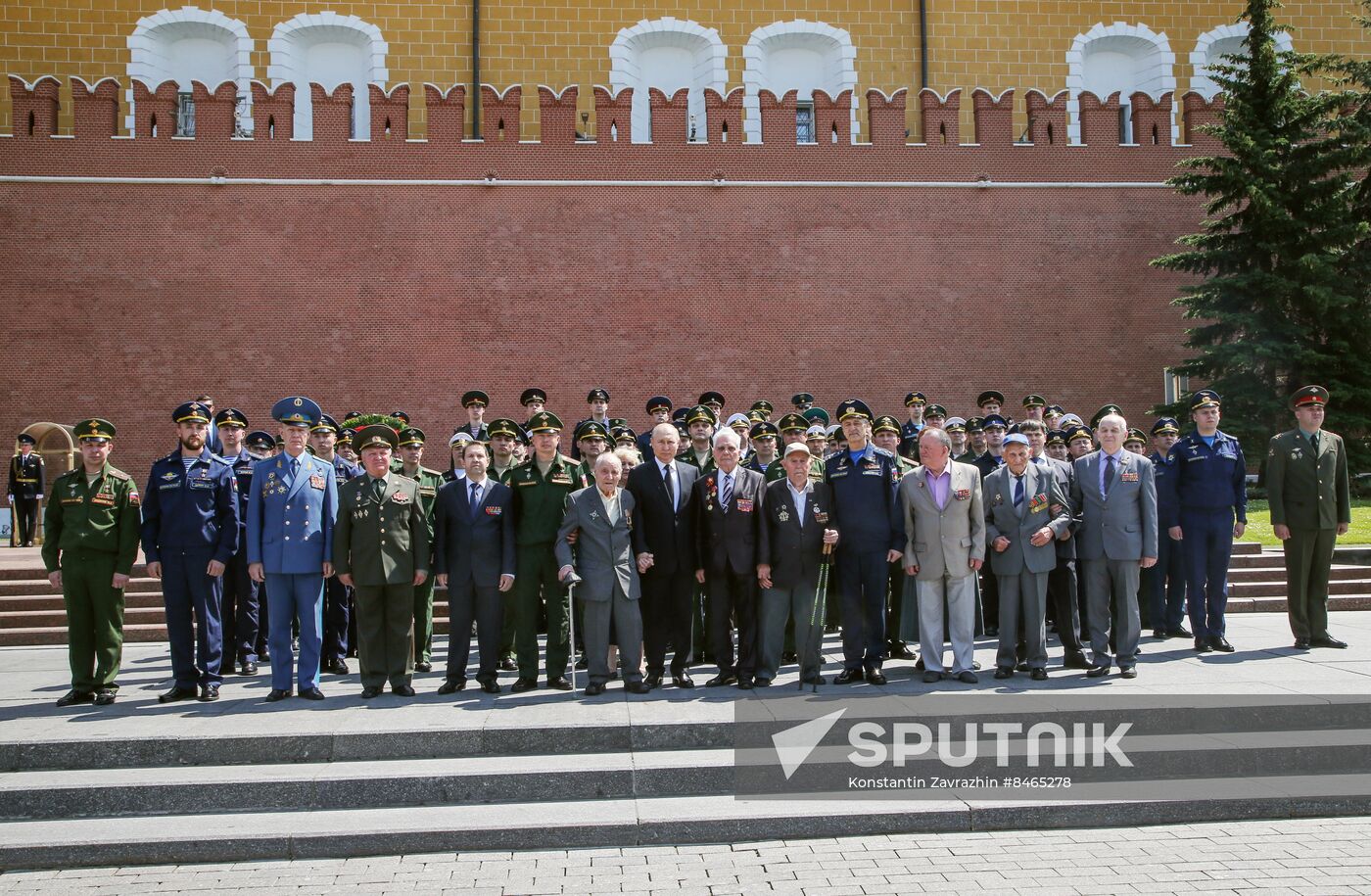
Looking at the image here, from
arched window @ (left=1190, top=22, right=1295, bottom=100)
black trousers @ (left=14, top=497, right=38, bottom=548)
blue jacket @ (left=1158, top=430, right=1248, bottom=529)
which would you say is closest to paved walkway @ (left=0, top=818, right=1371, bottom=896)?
blue jacket @ (left=1158, top=430, right=1248, bottom=529)

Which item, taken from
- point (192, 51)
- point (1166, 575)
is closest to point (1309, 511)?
point (1166, 575)

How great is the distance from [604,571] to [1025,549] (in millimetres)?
2873

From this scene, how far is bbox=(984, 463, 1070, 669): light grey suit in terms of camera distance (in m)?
7.23

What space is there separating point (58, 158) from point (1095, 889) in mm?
19134

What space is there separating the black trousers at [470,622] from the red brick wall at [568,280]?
1089 centimetres

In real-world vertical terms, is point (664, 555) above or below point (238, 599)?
above

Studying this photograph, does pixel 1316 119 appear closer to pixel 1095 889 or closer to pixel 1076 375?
pixel 1076 375

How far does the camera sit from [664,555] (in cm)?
712

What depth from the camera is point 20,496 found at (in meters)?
15.5

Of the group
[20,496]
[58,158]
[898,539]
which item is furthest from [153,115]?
[898,539]

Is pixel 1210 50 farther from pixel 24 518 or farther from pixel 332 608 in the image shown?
pixel 24 518

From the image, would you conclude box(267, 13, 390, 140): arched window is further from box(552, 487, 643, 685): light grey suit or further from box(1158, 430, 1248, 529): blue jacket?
box(1158, 430, 1248, 529): blue jacket

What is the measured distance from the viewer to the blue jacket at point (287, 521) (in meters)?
6.95

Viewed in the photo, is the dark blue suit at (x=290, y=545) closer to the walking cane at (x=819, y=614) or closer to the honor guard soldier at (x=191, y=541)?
the honor guard soldier at (x=191, y=541)
